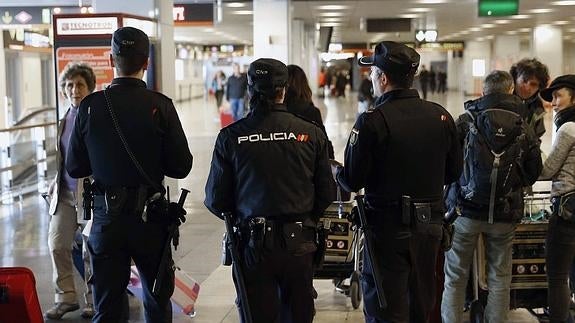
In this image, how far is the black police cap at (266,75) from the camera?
3697 mm

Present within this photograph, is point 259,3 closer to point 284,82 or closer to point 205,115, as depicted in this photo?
point 205,115

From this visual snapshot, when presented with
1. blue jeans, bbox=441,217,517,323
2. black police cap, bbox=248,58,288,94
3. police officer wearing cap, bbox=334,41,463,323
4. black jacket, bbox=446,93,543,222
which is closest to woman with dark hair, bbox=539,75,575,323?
black jacket, bbox=446,93,543,222

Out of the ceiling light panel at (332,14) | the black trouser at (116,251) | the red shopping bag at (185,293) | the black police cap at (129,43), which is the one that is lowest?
the red shopping bag at (185,293)

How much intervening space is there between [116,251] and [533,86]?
3.09 metres

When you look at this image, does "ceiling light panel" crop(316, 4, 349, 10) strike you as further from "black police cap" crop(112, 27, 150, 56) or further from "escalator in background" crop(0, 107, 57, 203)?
"black police cap" crop(112, 27, 150, 56)

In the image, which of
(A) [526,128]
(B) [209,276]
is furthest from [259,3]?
(A) [526,128]

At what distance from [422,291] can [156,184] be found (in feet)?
4.81

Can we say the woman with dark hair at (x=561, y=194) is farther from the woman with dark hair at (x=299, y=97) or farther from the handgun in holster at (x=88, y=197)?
the handgun in holster at (x=88, y=197)

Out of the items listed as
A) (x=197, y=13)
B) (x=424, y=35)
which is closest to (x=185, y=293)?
(x=197, y=13)

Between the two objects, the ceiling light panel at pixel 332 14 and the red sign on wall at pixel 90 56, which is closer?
the red sign on wall at pixel 90 56

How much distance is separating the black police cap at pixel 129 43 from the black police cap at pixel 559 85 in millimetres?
2575

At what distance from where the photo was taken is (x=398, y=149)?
376cm

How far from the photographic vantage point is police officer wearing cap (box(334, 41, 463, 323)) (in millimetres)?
3770

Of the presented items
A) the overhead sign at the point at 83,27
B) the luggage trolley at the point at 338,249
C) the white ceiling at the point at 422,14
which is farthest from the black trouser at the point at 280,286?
the white ceiling at the point at 422,14
